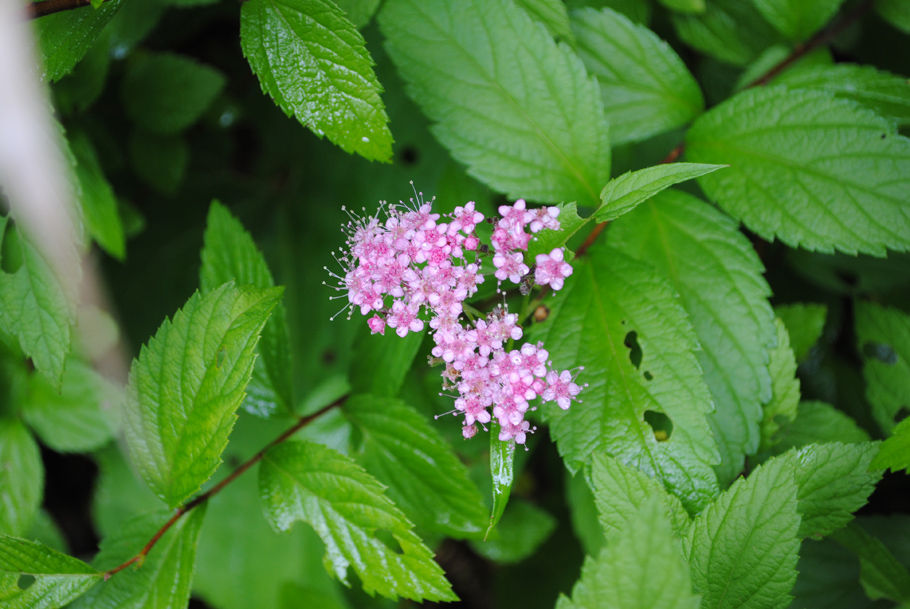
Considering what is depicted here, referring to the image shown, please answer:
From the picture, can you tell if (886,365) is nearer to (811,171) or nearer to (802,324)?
(802,324)

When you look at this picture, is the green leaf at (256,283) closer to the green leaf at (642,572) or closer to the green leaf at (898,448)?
the green leaf at (642,572)

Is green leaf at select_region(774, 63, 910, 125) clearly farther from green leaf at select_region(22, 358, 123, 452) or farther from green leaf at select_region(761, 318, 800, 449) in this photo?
green leaf at select_region(22, 358, 123, 452)

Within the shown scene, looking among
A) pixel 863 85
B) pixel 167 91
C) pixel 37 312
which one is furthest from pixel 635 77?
pixel 37 312

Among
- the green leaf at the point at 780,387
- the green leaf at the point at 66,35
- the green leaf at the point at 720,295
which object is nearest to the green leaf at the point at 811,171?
the green leaf at the point at 720,295

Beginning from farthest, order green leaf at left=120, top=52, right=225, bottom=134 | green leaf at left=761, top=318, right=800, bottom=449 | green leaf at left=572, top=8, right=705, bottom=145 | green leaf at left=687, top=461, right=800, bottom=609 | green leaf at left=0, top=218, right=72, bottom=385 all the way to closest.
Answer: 1. green leaf at left=120, top=52, right=225, bottom=134
2. green leaf at left=572, top=8, right=705, bottom=145
3. green leaf at left=761, top=318, right=800, bottom=449
4. green leaf at left=0, top=218, right=72, bottom=385
5. green leaf at left=687, top=461, right=800, bottom=609

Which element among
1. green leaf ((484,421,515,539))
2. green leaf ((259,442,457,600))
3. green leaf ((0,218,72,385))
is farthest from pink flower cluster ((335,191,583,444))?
green leaf ((0,218,72,385))

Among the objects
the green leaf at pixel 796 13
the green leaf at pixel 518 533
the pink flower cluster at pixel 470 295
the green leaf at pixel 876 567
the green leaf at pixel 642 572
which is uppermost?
the green leaf at pixel 796 13

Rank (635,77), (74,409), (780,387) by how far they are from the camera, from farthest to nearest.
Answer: (74,409) → (635,77) → (780,387)
